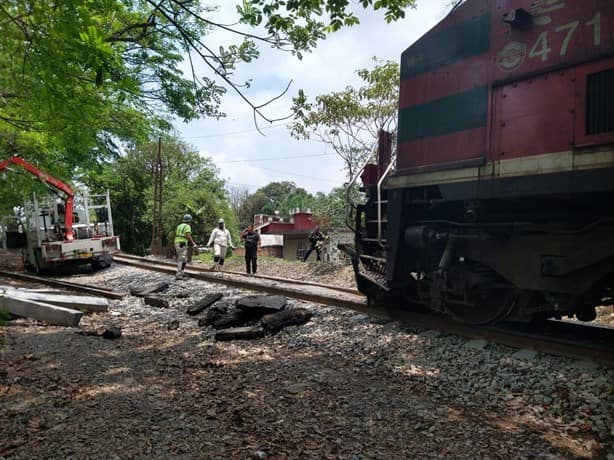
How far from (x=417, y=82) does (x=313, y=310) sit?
3566mm

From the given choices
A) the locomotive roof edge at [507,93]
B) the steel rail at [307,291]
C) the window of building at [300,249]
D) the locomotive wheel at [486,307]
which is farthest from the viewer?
the window of building at [300,249]

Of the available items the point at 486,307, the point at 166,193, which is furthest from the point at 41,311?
the point at 166,193

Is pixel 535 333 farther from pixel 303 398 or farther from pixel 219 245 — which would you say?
A: pixel 219 245

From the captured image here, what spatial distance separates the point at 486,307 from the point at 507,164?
1.75m

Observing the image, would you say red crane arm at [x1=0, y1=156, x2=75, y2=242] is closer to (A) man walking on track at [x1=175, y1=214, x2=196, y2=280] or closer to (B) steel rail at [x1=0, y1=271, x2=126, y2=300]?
(B) steel rail at [x1=0, y1=271, x2=126, y2=300]

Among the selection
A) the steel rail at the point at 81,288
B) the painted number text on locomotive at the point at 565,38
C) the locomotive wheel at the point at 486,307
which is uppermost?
the painted number text on locomotive at the point at 565,38

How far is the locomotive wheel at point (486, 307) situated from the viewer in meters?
4.76

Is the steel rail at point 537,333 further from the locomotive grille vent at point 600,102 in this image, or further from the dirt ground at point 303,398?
the locomotive grille vent at point 600,102

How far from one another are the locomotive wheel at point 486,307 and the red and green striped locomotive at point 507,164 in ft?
0.04

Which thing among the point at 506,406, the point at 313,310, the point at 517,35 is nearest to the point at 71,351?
the point at 313,310

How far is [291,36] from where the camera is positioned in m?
4.37

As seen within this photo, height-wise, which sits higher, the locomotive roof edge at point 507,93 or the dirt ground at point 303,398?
the locomotive roof edge at point 507,93

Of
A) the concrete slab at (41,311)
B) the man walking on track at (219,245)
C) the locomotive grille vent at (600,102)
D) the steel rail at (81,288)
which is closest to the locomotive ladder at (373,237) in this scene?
the locomotive grille vent at (600,102)

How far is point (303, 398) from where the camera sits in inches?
145
